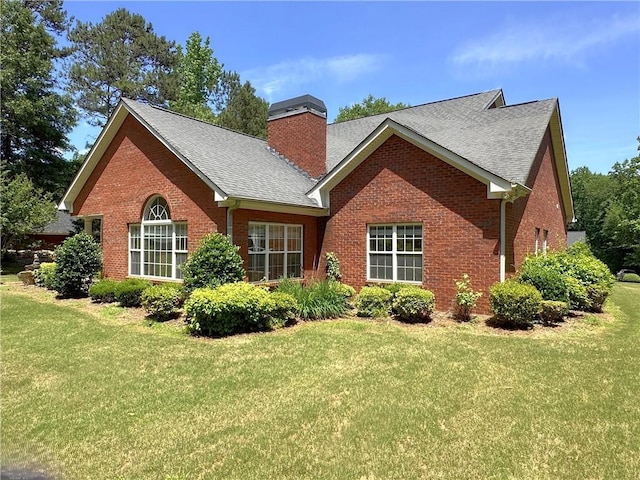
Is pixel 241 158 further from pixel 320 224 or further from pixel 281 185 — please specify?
pixel 320 224

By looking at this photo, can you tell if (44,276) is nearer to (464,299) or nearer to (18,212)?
(18,212)

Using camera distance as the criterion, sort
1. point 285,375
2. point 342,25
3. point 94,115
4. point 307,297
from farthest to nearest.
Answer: point 94,115 < point 342,25 < point 307,297 < point 285,375

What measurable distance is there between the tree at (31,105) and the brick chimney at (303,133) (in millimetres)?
19748

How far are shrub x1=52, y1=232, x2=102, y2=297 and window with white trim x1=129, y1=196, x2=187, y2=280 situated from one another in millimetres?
1379

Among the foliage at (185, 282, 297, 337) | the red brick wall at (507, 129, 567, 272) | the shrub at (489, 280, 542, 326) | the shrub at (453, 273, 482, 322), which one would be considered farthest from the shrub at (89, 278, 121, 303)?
the red brick wall at (507, 129, 567, 272)

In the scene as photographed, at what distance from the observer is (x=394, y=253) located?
1228cm

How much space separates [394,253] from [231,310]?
5.40m

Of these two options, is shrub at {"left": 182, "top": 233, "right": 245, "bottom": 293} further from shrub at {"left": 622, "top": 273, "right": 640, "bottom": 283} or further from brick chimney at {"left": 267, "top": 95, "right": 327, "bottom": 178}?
shrub at {"left": 622, "top": 273, "right": 640, "bottom": 283}

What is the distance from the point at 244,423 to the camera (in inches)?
191

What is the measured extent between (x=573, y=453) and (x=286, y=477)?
2.81 meters

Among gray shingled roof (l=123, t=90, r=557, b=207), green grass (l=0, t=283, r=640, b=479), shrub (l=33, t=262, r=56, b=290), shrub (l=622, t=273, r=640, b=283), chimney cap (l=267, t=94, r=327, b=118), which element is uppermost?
chimney cap (l=267, t=94, r=327, b=118)

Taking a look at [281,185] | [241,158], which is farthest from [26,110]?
[281,185]

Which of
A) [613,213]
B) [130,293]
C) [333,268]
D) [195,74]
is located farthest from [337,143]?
[613,213]

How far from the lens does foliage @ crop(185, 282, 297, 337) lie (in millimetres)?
8680
